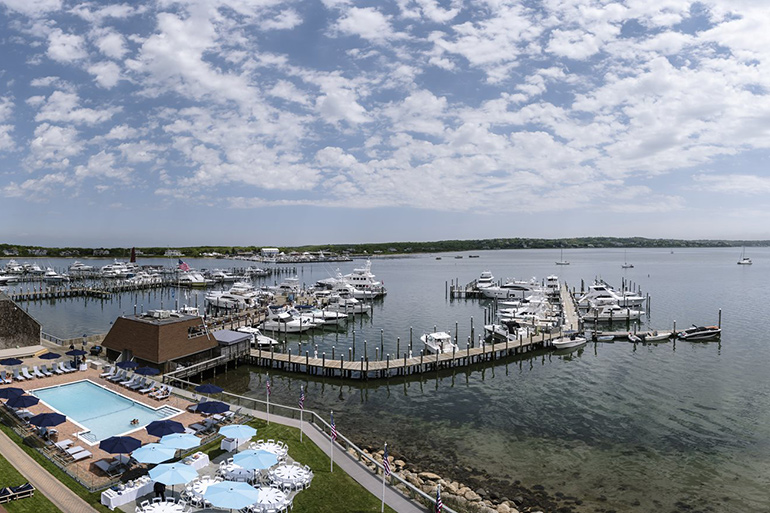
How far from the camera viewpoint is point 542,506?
2219cm

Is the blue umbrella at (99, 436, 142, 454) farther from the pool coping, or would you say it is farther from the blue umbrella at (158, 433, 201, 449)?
the pool coping

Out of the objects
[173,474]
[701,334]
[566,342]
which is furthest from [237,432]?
[701,334]

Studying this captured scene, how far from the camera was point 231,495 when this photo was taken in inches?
663

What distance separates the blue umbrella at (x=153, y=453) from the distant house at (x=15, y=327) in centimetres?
2833

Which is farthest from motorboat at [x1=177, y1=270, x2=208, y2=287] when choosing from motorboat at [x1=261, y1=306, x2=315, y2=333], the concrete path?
the concrete path

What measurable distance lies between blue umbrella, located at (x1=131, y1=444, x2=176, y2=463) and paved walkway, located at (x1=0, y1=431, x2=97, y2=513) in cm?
224

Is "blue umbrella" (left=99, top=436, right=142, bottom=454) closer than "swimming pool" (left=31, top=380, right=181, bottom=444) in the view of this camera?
Yes

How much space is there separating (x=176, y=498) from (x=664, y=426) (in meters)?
29.8

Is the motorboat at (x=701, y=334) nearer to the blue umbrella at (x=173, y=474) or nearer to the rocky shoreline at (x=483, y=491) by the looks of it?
the rocky shoreline at (x=483, y=491)

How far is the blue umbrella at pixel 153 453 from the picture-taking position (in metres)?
19.1

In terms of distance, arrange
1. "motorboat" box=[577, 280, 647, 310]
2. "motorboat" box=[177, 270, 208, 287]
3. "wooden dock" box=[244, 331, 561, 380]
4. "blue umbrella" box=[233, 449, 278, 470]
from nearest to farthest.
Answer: "blue umbrella" box=[233, 449, 278, 470]
"wooden dock" box=[244, 331, 561, 380]
"motorboat" box=[577, 280, 647, 310]
"motorboat" box=[177, 270, 208, 287]

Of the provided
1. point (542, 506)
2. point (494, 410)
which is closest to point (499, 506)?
point (542, 506)

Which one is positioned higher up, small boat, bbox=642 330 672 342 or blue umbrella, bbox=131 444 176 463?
blue umbrella, bbox=131 444 176 463

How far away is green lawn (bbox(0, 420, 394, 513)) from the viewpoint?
17797 millimetres
